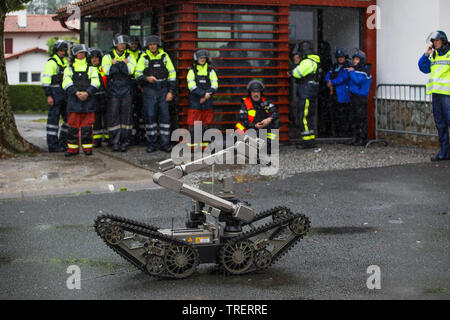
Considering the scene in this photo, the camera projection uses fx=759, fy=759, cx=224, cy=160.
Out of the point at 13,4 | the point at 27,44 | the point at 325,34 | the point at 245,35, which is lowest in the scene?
the point at 245,35

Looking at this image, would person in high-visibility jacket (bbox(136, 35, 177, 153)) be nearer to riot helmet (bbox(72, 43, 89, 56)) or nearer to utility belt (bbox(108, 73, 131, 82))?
utility belt (bbox(108, 73, 131, 82))

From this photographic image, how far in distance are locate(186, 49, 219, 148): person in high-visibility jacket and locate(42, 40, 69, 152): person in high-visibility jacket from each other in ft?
8.97

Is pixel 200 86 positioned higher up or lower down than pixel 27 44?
lower down

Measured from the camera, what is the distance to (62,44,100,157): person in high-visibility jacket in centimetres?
1472

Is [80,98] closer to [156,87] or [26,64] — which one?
[156,87]

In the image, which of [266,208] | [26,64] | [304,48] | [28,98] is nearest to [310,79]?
[304,48]

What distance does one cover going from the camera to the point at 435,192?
34.4ft

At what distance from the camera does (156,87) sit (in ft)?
50.0

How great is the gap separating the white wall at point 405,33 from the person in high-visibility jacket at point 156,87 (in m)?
4.93

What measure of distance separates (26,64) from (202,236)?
2825 inches

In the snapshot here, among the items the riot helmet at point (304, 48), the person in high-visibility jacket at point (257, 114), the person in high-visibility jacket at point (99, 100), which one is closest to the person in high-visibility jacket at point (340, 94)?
the riot helmet at point (304, 48)

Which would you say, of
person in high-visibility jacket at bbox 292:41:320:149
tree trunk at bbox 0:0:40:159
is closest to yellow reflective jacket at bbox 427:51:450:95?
person in high-visibility jacket at bbox 292:41:320:149

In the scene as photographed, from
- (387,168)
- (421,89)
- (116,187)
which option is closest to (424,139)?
(421,89)
